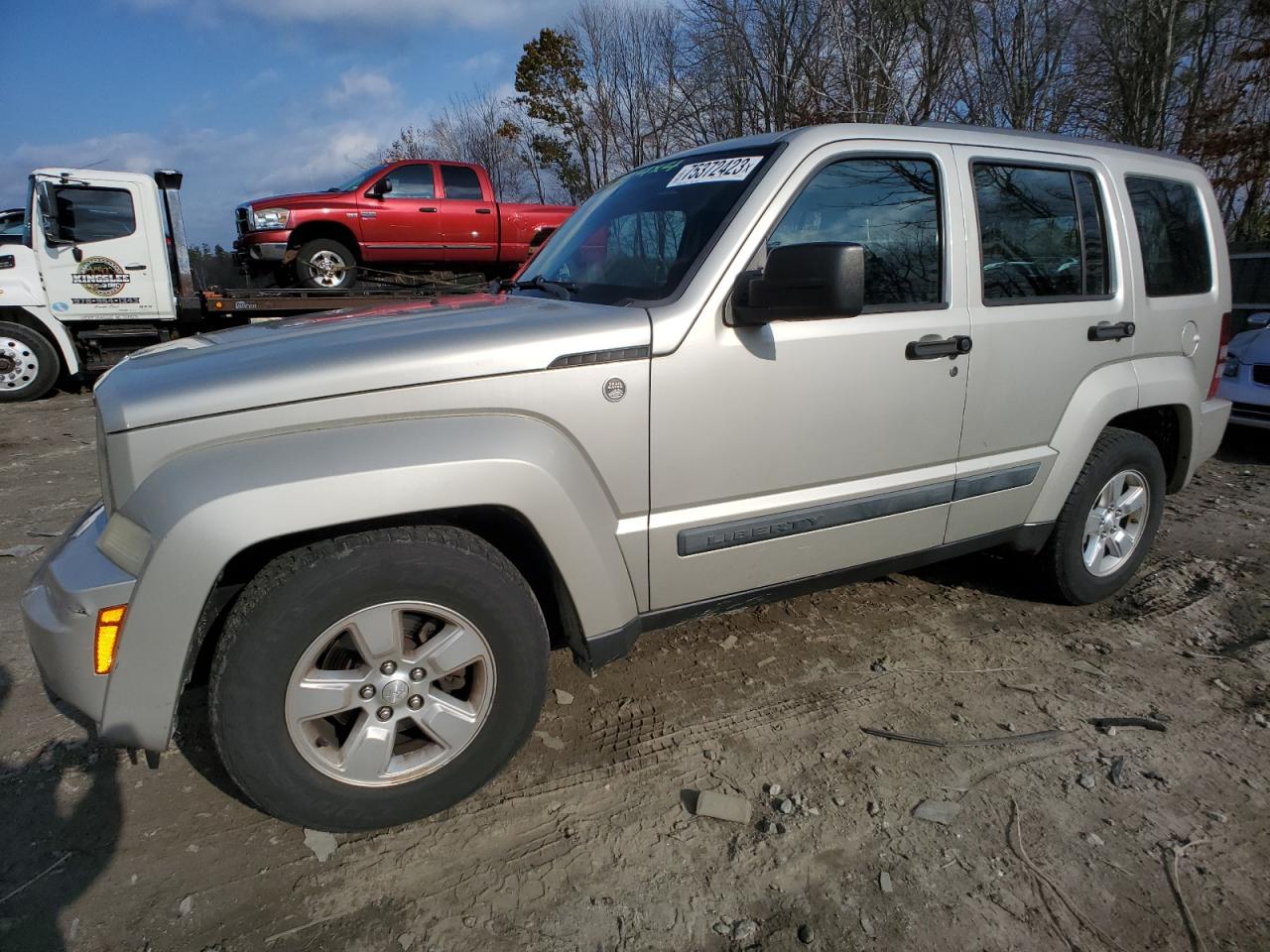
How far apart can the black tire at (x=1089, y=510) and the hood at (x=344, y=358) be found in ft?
7.40

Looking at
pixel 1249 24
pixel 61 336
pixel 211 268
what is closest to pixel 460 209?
pixel 211 268

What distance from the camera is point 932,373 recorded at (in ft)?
8.88

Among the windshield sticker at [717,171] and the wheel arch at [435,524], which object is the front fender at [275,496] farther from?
the windshield sticker at [717,171]

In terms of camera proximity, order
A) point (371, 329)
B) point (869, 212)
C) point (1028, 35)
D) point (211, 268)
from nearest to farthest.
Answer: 1. point (371, 329)
2. point (869, 212)
3. point (211, 268)
4. point (1028, 35)

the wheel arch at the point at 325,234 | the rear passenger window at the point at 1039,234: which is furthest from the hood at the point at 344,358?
the wheel arch at the point at 325,234

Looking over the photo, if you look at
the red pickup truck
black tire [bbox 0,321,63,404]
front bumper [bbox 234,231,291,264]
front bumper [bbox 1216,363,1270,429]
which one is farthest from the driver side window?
front bumper [bbox 1216,363,1270,429]

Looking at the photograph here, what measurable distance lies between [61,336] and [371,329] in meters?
9.37

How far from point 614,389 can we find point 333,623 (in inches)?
38.9

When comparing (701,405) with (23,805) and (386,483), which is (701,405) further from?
(23,805)

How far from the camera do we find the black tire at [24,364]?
902cm

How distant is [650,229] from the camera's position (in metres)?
2.75

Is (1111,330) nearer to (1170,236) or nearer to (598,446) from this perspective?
(1170,236)

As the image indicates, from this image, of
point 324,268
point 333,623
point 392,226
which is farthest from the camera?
point 392,226

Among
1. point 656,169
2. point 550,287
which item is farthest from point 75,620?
point 656,169
